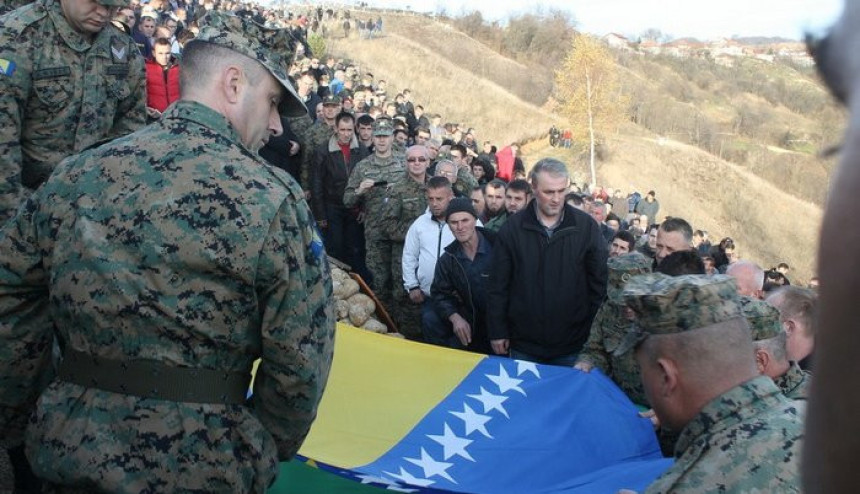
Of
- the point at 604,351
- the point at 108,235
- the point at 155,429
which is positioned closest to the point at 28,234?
the point at 108,235

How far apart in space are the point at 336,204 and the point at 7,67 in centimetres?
582

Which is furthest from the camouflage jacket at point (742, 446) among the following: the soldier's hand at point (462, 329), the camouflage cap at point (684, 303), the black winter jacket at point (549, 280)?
the soldier's hand at point (462, 329)

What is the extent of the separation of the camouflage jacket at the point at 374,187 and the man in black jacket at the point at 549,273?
271 centimetres

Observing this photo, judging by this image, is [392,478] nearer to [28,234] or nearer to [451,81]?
[28,234]

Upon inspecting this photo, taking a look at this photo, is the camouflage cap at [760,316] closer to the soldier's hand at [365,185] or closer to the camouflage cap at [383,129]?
the soldier's hand at [365,185]

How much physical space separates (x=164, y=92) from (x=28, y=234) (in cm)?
634

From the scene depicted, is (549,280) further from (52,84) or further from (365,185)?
(365,185)

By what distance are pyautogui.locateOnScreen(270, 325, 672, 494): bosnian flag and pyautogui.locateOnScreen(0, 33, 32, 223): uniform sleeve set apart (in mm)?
1878

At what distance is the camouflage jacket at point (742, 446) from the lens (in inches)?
82.0

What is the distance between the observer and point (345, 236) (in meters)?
10.1

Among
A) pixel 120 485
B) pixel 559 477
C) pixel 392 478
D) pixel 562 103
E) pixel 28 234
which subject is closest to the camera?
pixel 120 485

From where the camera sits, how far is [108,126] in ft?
15.8

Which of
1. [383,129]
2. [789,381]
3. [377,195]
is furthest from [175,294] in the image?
[383,129]

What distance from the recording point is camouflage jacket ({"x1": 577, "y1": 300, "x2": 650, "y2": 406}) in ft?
17.9
